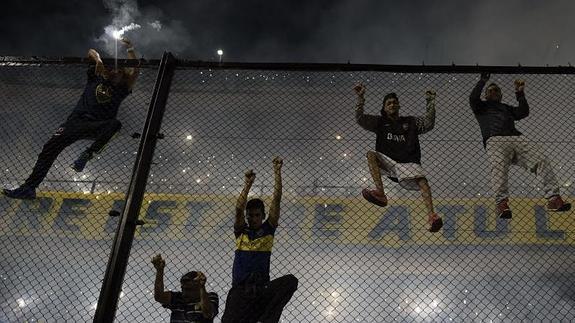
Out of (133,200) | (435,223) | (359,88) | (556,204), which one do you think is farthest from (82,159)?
(556,204)

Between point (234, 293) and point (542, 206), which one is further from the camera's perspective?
point (542, 206)

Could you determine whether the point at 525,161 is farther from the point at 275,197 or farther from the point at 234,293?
the point at 234,293

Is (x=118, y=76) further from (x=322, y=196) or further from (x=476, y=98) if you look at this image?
(x=322, y=196)

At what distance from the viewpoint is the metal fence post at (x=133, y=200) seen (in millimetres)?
2703

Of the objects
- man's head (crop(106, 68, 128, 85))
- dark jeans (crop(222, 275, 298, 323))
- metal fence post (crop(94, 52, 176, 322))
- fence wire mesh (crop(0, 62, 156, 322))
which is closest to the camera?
metal fence post (crop(94, 52, 176, 322))

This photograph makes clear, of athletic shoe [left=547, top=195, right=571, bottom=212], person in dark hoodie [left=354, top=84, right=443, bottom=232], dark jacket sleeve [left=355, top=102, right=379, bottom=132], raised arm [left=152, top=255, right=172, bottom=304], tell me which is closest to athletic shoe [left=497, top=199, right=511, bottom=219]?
athletic shoe [left=547, top=195, right=571, bottom=212]

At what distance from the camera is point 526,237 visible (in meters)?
Answer: 8.51

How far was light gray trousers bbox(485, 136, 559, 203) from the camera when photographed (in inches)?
167

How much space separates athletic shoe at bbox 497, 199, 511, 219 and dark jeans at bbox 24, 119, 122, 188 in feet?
12.5

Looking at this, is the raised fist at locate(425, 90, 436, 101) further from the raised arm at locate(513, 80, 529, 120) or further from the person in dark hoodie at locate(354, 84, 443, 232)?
the raised arm at locate(513, 80, 529, 120)

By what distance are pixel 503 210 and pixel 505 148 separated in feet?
2.14

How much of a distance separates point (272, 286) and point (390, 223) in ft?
18.7

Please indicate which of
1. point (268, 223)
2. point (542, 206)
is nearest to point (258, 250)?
point (268, 223)

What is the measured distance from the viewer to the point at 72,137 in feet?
14.8
